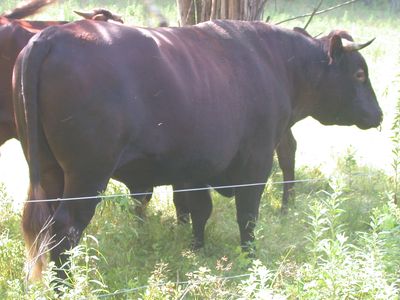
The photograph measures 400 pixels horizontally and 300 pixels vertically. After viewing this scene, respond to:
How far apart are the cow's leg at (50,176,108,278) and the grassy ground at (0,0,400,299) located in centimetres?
14

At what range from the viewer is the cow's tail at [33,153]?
3.91 meters

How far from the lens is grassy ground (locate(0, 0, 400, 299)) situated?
11.5 ft

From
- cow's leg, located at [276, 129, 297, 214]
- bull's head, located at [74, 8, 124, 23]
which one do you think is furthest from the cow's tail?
cow's leg, located at [276, 129, 297, 214]

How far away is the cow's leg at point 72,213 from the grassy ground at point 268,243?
5.6 inches

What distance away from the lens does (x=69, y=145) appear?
3965mm

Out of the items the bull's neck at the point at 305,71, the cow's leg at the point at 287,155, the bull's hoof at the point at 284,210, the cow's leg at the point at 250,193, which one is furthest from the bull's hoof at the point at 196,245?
the cow's leg at the point at 287,155

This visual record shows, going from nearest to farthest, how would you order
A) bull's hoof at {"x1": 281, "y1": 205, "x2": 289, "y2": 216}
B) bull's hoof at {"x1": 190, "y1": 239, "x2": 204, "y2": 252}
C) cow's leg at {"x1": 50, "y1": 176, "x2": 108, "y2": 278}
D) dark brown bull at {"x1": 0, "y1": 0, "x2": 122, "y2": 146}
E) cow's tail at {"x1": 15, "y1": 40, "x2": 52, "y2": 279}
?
cow's tail at {"x1": 15, "y1": 40, "x2": 52, "y2": 279} < cow's leg at {"x1": 50, "y1": 176, "x2": 108, "y2": 278} < bull's hoof at {"x1": 190, "y1": 239, "x2": 204, "y2": 252} < dark brown bull at {"x1": 0, "y1": 0, "x2": 122, "y2": 146} < bull's hoof at {"x1": 281, "y1": 205, "x2": 289, "y2": 216}

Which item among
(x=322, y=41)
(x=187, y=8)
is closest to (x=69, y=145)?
(x=322, y=41)

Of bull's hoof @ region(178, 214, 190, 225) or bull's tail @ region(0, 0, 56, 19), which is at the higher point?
bull's tail @ region(0, 0, 56, 19)

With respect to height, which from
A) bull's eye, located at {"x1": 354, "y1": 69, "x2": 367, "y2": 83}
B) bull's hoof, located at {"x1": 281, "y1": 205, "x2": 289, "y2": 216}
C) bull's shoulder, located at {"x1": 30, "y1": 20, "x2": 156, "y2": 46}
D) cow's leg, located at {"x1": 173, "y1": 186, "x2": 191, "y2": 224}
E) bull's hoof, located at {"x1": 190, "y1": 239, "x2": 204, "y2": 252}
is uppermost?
bull's shoulder, located at {"x1": 30, "y1": 20, "x2": 156, "y2": 46}

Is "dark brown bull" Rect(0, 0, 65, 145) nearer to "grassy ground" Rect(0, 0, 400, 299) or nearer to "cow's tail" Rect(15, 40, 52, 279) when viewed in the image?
"grassy ground" Rect(0, 0, 400, 299)

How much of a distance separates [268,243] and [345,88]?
1427 millimetres

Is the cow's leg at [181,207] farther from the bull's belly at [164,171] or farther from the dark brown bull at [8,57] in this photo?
the dark brown bull at [8,57]

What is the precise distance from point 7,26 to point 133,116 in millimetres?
2060
